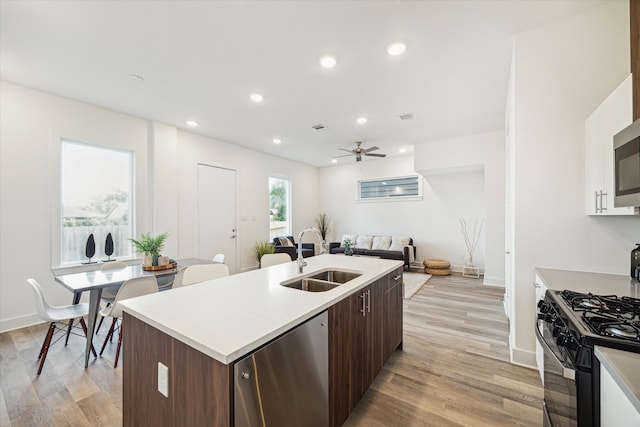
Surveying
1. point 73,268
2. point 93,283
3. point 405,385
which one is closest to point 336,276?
point 405,385

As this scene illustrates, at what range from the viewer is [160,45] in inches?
93.0

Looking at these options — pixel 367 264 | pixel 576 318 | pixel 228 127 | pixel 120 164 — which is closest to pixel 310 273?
pixel 367 264

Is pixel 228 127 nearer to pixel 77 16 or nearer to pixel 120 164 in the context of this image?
pixel 120 164

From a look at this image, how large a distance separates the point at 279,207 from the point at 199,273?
467cm

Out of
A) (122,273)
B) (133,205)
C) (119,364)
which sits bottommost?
(119,364)

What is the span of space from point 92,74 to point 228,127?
196cm

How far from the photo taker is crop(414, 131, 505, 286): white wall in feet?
15.3

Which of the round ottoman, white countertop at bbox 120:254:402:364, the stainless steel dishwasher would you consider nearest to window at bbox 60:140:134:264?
white countertop at bbox 120:254:402:364

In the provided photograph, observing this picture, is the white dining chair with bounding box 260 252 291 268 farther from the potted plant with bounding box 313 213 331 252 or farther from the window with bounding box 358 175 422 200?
the potted plant with bounding box 313 213 331 252

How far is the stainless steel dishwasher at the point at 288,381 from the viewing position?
3.09 ft

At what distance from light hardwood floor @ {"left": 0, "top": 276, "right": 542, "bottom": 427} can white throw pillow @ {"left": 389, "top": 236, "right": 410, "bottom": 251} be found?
124 inches

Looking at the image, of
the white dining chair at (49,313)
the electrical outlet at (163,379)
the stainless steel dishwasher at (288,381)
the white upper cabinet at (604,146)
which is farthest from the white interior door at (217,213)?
the white upper cabinet at (604,146)

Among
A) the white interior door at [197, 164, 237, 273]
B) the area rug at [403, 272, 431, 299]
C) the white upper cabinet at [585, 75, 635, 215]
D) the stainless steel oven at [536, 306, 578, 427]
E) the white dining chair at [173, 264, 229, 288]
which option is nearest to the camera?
the stainless steel oven at [536, 306, 578, 427]

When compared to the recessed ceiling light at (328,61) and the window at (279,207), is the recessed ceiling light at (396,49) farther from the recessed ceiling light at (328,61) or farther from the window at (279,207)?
the window at (279,207)
